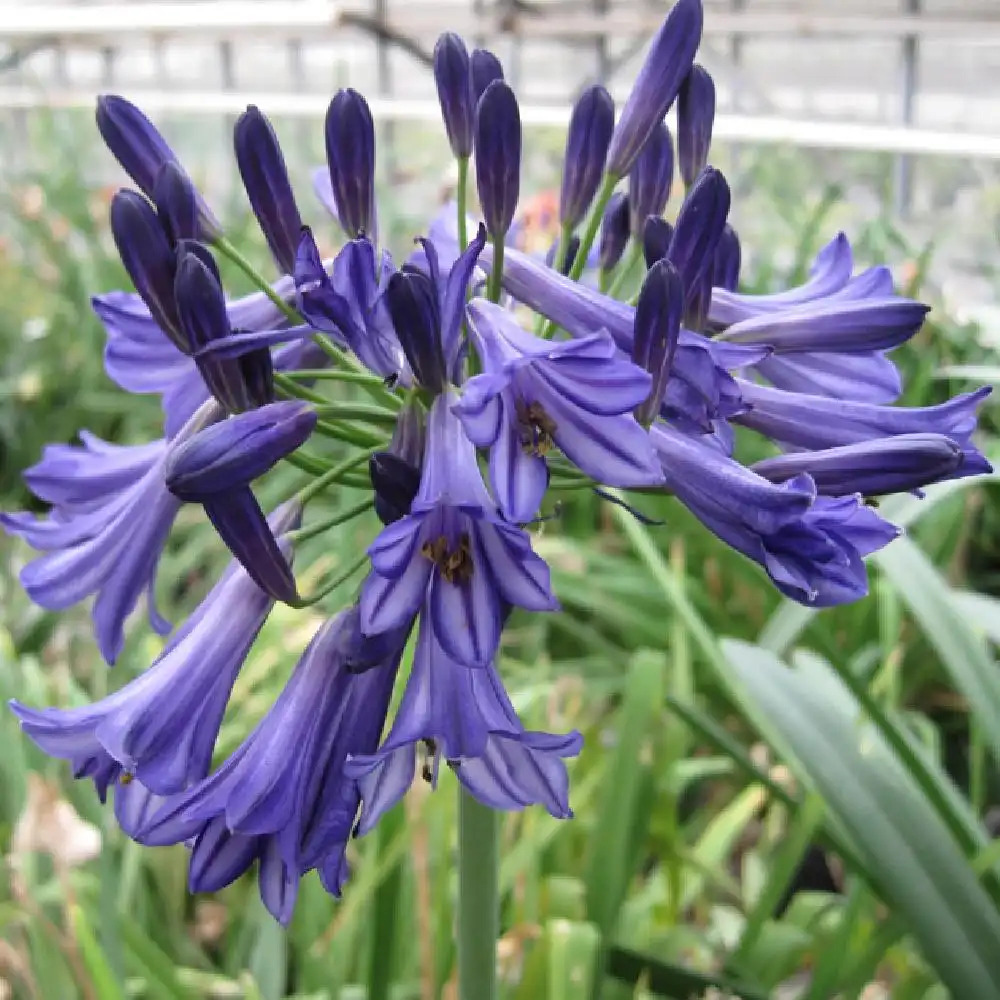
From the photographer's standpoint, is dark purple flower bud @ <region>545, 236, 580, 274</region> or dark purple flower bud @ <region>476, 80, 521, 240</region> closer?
dark purple flower bud @ <region>476, 80, 521, 240</region>

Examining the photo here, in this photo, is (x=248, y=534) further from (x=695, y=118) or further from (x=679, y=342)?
(x=695, y=118)

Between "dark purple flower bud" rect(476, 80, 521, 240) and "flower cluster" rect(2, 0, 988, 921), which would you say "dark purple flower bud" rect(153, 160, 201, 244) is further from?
"dark purple flower bud" rect(476, 80, 521, 240)

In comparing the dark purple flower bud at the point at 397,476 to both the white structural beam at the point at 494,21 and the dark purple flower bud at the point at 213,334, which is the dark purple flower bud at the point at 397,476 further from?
the white structural beam at the point at 494,21

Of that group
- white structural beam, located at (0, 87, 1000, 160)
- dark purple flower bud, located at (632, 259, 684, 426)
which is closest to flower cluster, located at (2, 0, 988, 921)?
dark purple flower bud, located at (632, 259, 684, 426)

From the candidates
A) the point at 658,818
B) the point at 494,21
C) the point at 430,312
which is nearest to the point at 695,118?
the point at 430,312

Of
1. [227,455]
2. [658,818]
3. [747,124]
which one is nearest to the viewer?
[227,455]

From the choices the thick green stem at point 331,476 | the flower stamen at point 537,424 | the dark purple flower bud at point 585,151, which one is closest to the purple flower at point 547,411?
the flower stamen at point 537,424
